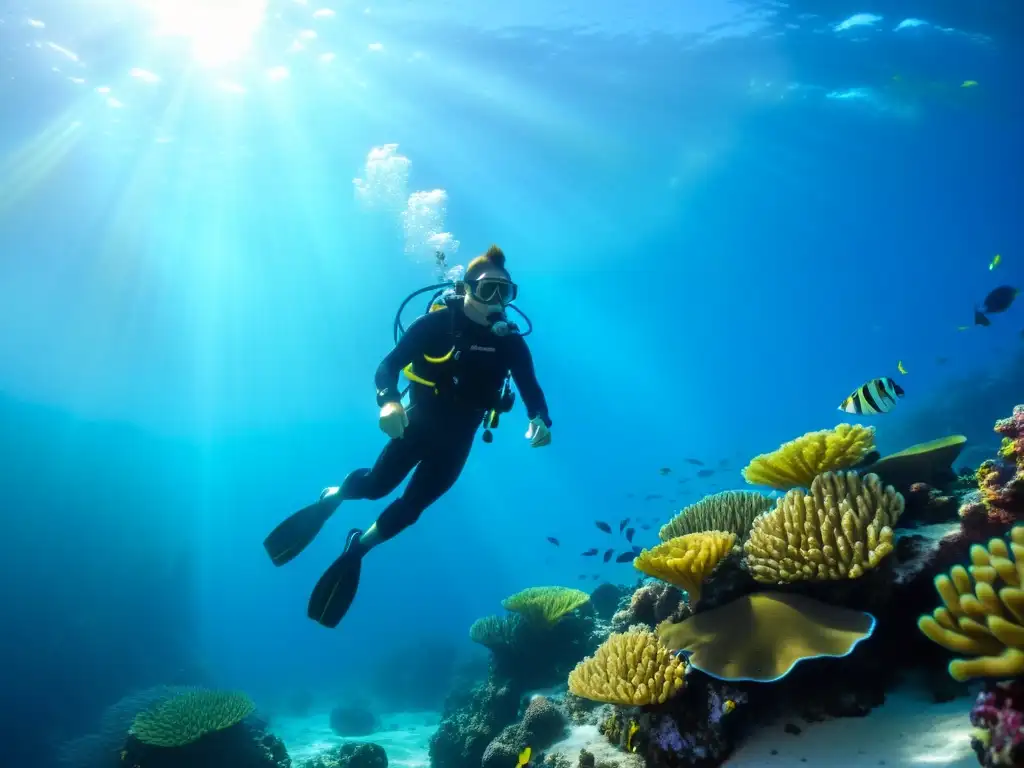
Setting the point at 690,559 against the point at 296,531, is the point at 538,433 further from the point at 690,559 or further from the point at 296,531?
the point at 296,531

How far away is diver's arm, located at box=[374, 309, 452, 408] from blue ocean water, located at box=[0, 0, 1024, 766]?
18991 millimetres

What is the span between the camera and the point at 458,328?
608cm

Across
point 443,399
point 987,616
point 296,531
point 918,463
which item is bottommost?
point 987,616

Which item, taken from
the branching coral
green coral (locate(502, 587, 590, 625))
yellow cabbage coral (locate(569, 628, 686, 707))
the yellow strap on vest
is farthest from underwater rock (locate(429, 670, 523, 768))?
the yellow strap on vest

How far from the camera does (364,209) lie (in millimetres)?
36688

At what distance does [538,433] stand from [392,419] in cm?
174

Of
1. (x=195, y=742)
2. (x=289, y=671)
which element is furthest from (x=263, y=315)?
(x=195, y=742)

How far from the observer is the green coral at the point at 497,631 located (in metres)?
8.34

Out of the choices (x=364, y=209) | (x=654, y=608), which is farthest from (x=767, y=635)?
(x=364, y=209)

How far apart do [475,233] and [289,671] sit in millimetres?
38277

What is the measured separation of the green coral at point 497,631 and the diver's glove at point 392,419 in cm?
493

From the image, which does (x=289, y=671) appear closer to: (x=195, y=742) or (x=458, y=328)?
(x=195, y=742)

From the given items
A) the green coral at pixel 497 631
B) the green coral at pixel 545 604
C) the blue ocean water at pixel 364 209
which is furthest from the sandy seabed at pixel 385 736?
the green coral at pixel 545 604

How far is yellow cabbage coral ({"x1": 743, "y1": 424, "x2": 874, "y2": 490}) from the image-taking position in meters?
4.21
